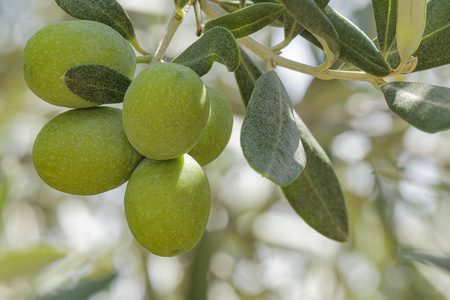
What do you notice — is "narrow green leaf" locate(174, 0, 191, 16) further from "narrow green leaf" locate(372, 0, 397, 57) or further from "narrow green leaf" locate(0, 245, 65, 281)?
"narrow green leaf" locate(0, 245, 65, 281)

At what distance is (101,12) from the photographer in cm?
96

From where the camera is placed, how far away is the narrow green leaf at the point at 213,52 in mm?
→ 811

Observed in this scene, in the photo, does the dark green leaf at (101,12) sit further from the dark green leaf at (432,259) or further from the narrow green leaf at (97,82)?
the dark green leaf at (432,259)

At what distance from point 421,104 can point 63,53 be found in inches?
23.4

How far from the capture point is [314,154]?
3.84ft

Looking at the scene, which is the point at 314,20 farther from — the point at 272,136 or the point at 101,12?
the point at 101,12

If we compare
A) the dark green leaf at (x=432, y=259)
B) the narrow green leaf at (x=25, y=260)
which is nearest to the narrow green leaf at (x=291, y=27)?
the dark green leaf at (x=432, y=259)

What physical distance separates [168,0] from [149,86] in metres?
2.46

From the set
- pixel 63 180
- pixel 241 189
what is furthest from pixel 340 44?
pixel 241 189

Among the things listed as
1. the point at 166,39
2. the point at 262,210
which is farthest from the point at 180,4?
the point at 262,210

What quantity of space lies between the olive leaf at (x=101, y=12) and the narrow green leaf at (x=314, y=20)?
37cm

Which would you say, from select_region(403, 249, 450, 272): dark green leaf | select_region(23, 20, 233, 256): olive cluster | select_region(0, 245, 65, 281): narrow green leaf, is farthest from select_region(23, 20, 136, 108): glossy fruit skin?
select_region(0, 245, 65, 281): narrow green leaf

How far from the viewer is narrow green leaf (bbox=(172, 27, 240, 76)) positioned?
811 mm

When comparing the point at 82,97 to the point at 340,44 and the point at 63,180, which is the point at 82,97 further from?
the point at 340,44
